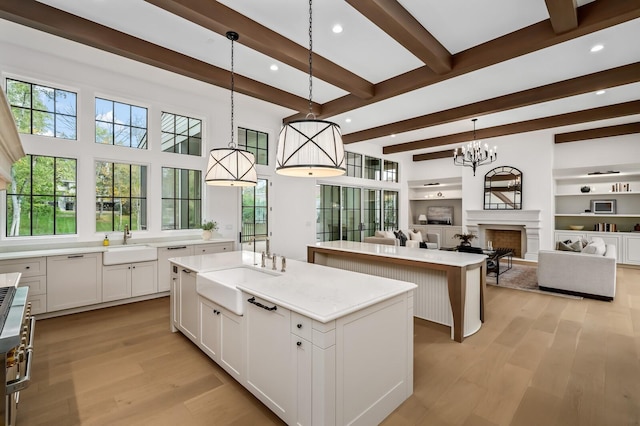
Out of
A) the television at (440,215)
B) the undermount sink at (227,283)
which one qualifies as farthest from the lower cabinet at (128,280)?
the television at (440,215)

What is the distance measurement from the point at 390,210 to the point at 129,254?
305 inches

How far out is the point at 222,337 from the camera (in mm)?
2438

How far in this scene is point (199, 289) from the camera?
2641mm

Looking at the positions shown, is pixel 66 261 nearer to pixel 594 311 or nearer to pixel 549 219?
pixel 594 311

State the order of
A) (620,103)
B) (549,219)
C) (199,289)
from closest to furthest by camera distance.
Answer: (199,289)
(620,103)
(549,219)

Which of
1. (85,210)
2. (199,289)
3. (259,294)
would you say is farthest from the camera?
(85,210)

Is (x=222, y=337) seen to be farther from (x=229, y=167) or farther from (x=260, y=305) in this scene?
(x=229, y=167)

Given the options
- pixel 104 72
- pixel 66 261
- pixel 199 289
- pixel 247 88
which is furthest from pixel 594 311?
pixel 104 72

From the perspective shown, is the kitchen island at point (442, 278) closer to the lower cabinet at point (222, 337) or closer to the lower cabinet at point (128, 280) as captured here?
the lower cabinet at point (222, 337)

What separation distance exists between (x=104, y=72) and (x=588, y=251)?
7946mm

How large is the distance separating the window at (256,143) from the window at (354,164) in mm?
2827

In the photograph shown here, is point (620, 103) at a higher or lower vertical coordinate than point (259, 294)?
higher

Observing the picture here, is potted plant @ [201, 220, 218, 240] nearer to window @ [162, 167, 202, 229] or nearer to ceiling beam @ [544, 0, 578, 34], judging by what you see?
window @ [162, 167, 202, 229]

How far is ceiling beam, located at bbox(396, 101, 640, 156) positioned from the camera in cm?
539
